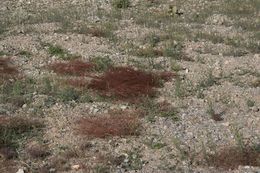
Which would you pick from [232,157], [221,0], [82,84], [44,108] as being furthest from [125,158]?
[221,0]

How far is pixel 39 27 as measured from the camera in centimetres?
2312

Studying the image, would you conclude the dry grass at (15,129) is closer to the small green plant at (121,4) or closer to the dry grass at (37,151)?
the dry grass at (37,151)

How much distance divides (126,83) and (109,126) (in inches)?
121

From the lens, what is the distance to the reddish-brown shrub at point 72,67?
18.1 meters

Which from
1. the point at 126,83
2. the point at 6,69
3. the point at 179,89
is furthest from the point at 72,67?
the point at 179,89

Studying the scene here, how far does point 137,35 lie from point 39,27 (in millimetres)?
3977

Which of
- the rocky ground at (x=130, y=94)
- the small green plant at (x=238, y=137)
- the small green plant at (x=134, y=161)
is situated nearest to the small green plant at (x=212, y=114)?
the rocky ground at (x=130, y=94)

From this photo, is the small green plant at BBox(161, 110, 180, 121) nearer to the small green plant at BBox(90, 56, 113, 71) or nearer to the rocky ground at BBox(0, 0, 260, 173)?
the rocky ground at BBox(0, 0, 260, 173)

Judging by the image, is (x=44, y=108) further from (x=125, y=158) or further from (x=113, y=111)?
(x=125, y=158)

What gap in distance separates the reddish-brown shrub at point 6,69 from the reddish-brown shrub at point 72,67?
3.96 feet

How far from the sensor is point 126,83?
16.9 meters

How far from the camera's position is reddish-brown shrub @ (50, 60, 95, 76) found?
1806 cm

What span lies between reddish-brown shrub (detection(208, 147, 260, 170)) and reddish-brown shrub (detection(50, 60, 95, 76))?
21.9 feet

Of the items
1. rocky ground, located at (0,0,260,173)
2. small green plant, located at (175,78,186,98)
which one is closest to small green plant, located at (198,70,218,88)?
rocky ground, located at (0,0,260,173)
